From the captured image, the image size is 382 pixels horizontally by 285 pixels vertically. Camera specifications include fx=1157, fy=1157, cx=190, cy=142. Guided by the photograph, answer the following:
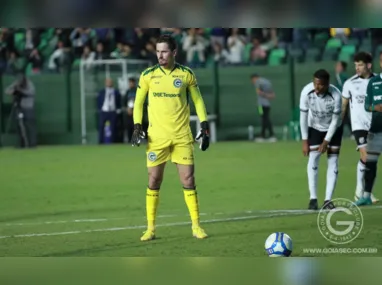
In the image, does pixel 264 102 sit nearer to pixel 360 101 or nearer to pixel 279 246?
pixel 360 101

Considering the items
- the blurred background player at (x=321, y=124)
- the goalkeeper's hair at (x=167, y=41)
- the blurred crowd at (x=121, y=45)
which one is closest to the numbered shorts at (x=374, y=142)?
the blurred background player at (x=321, y=124)

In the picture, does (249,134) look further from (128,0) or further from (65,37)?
(128,0)

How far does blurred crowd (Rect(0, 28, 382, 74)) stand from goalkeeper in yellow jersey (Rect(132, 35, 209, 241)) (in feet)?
33.3

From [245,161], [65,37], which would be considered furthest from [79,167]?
Answer: [65,37]

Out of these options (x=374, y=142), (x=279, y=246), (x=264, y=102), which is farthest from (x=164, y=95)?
(x=264, y=102)

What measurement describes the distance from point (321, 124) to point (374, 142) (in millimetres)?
773

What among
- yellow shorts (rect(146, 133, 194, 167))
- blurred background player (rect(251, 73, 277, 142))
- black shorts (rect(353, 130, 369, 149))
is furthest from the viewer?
blurred background player (rect(251, 73, 277, 142))

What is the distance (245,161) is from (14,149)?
5.00m

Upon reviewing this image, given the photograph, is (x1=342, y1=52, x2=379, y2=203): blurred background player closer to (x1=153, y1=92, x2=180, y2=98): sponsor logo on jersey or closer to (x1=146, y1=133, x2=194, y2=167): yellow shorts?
(x1=146, y1=133, x2=194, y2=167): yellow shorts

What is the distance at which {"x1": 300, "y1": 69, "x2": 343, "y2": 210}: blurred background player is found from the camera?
10.7 m

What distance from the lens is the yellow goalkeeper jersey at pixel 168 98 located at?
29.2 ft

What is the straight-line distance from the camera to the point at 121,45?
2030 cm

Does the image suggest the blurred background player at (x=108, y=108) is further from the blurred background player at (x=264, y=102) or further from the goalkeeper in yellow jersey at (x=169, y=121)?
the goalkeeper in yellow jersey at (x=169, y=121)

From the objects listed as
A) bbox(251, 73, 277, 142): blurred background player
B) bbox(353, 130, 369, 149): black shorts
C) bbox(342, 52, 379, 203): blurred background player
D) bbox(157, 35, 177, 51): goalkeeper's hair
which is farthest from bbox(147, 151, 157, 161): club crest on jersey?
bbox(251, 73, 277, 142): blurred background player
